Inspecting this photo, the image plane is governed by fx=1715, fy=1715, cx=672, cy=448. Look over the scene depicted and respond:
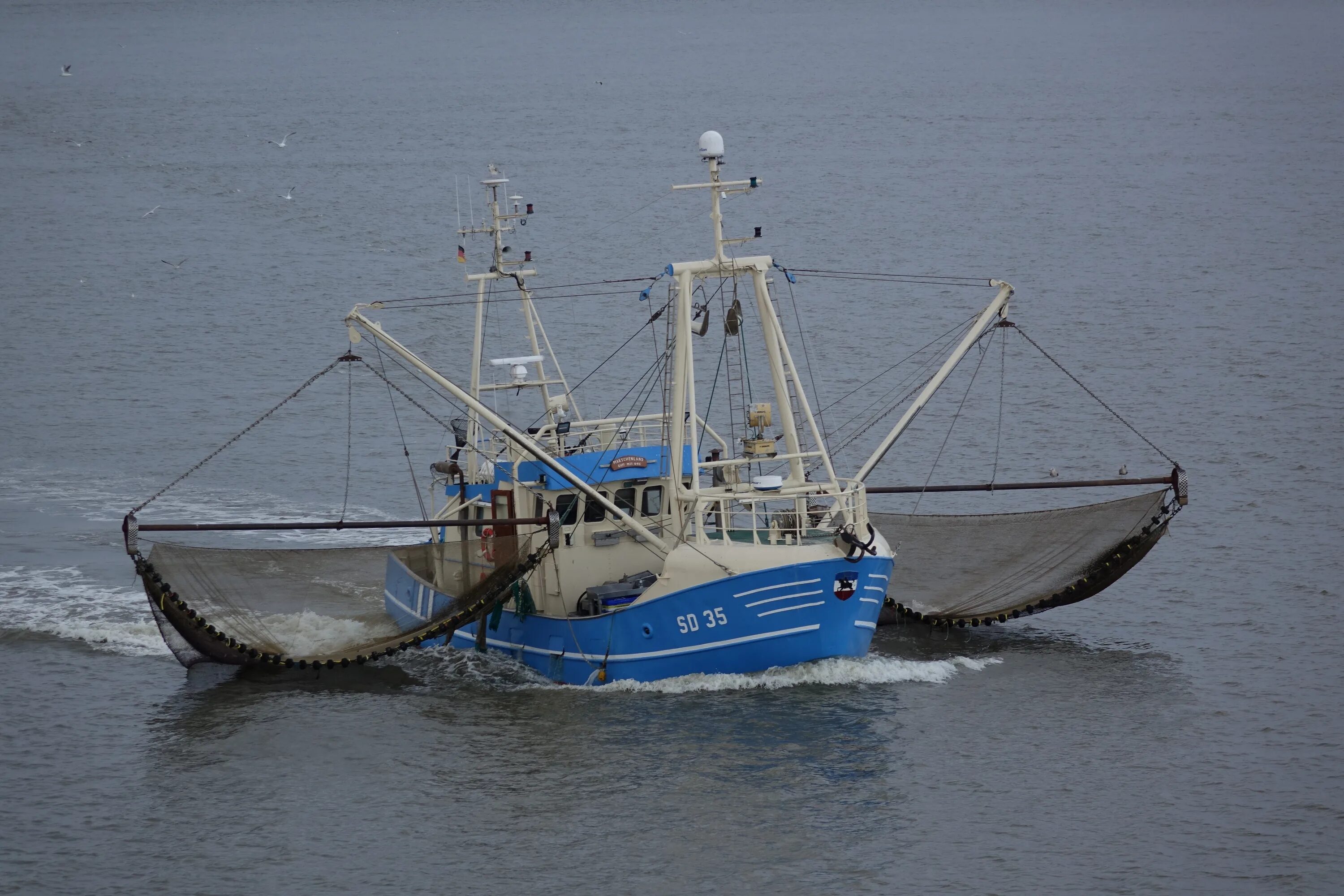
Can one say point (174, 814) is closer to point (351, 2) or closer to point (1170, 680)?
point (1170, 680)

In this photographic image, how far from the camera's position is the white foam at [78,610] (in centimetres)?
3716

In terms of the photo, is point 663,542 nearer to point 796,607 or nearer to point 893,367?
point 796,607

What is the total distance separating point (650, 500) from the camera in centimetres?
3428

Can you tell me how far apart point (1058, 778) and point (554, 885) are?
887 centimetres

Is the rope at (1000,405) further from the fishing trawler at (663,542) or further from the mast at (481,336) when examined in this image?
the mast at (481,336)

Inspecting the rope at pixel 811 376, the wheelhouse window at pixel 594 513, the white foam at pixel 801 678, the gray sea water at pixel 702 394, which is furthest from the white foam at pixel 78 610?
the rope at pixel 811 376

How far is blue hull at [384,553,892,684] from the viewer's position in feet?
99.7

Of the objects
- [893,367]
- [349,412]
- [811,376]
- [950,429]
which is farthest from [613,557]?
[893,367]

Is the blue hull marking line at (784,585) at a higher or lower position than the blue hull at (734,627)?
higher

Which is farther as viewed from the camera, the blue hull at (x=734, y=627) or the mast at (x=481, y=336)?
the mast at (x=481, y=336)

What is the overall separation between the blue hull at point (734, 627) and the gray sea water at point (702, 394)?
624 mm

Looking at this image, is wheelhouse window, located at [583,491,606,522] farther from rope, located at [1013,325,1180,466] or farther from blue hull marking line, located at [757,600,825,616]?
rope, located at [1013,325,1180,466]

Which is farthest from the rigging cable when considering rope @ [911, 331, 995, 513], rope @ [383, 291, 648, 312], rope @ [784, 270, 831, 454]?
rope @ [911, 331, 995, 513]

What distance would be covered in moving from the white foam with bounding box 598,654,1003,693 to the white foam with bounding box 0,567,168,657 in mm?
11628
